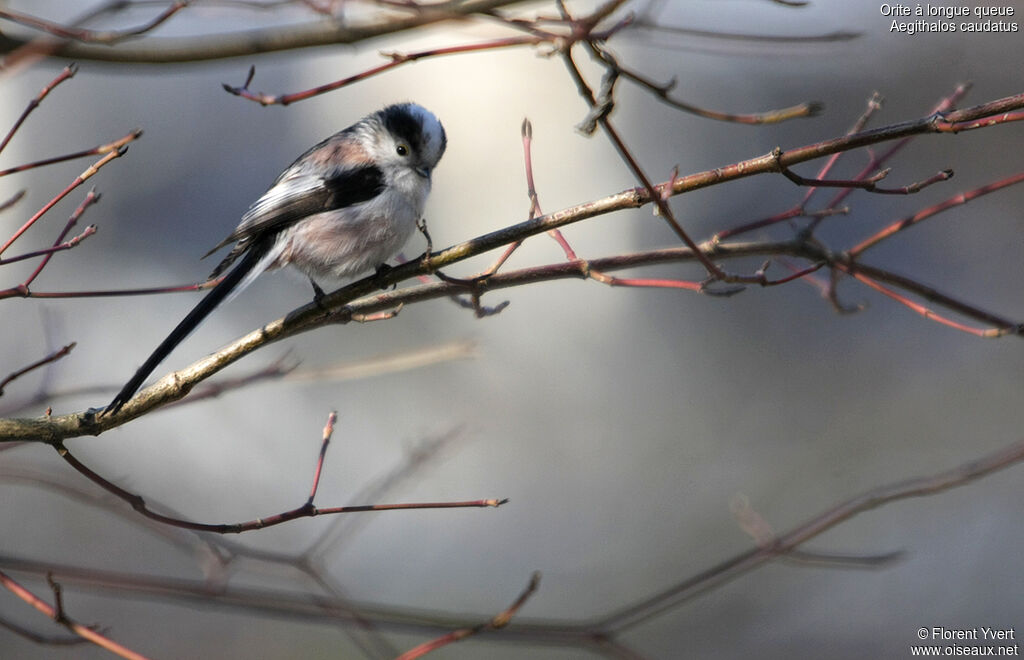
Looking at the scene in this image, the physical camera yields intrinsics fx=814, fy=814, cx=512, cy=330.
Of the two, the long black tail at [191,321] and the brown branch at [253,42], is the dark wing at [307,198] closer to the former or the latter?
the long black tail at [191,321]

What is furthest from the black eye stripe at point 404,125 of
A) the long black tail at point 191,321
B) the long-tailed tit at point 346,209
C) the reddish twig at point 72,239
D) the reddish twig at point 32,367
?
the reddish twig at point 32,367

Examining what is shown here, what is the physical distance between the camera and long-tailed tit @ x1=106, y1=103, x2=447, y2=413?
7.92 ft

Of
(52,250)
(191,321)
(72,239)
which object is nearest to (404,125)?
(191,321)

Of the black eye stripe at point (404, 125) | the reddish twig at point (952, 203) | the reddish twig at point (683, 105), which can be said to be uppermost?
the black eye stripe at point (404, 125)

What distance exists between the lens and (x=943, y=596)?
4508 millimetres

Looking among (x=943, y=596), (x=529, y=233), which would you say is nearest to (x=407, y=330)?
(x=943, y=596)

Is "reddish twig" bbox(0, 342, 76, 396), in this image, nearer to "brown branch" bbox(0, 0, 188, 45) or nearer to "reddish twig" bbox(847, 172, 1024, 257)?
"brown branch" bbox(0, 0, 188, 45)

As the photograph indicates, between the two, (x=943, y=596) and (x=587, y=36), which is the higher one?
(x=943, y=596)

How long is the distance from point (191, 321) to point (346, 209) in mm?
672

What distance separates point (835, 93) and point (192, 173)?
15.6 feet

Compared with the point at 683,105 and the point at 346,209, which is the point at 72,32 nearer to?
the point at 683,105

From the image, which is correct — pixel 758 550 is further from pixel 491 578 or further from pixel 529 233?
pixel 491 578

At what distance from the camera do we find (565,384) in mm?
5305

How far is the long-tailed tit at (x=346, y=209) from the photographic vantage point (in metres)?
2.41
